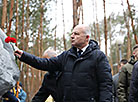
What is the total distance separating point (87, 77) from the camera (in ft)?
6.94

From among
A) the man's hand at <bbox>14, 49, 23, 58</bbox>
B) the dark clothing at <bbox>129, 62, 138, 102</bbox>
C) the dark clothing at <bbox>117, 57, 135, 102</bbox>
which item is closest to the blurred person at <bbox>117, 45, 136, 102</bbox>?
the dark clothing at <bbox>117, 57, 135, 102</bbox>

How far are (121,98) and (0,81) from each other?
83.5 inches

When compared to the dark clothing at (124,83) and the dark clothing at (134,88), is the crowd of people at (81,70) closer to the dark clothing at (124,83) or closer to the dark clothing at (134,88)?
the dark clothing at (134,88)

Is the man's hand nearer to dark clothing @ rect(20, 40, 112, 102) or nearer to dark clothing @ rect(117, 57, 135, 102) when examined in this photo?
dark clothing @ rect(20, 40, 112, 102)

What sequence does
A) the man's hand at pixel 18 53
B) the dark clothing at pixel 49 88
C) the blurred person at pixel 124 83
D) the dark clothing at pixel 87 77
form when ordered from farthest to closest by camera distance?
the blurred person at pixel 124 83 → the dark clothing at pixel 49 88 → the man's hand at pixel 18 53 → the dark clothing at pixel 87 77

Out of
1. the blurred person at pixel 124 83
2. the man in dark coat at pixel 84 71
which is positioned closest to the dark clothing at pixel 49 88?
the man in dark coat at pixel 84 71

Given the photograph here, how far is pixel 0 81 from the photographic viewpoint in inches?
76.6

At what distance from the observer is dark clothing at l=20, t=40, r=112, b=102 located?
210cm

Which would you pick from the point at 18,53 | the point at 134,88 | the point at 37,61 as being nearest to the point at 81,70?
the point at 37,61

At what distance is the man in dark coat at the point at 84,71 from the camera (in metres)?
2.11

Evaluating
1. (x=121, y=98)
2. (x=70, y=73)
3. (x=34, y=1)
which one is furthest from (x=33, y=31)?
(x=70, y=73)

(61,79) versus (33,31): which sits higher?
(33,31)

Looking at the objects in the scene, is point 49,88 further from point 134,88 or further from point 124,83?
point 124,83

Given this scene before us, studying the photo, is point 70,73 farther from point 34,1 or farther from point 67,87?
point 34,1
